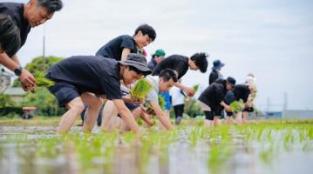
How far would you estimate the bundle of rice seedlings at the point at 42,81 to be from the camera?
269 inches

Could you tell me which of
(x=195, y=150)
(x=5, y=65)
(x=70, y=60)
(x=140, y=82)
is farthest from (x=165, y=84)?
(x=195, y=150)

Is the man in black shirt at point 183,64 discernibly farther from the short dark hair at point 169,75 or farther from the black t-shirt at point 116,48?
the black t-shirt at point 116,48

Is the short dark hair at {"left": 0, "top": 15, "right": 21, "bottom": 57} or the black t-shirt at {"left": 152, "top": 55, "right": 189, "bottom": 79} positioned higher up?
the short dark hair at {"left": 0, "top": 15, "right": 21, "bottom": 57}

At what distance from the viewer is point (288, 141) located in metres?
5.50

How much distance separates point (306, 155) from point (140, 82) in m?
3.96

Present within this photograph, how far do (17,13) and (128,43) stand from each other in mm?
2506

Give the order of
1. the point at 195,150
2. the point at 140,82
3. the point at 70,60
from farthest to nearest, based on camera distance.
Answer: the point at 140,82
the point at 70,60
the point at 195,150

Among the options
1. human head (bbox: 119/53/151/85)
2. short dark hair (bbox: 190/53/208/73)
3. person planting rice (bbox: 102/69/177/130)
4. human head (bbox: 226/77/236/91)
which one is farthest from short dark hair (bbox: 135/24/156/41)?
human head (bbox: 226/77/236/91)

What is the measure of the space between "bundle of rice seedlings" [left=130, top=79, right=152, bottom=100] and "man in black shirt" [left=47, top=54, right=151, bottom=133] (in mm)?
570

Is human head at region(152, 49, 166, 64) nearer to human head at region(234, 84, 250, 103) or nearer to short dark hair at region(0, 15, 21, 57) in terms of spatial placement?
human head at region(234, 84, 250, 103)

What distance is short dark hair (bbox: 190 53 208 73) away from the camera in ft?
33.7

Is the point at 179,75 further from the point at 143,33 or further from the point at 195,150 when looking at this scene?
the point at 195,150

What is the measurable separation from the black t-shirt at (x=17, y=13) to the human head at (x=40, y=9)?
0.16 feet

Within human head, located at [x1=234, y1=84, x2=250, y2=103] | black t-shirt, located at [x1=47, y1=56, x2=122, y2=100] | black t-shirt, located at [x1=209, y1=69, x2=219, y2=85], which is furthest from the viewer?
human head, located at [x1=234, y1=84, x2=250, y2=103]
